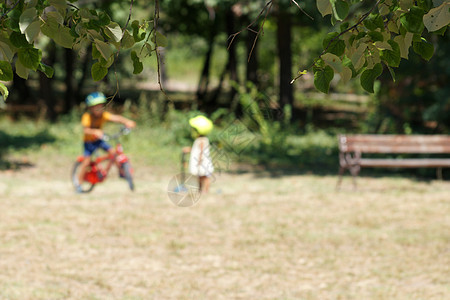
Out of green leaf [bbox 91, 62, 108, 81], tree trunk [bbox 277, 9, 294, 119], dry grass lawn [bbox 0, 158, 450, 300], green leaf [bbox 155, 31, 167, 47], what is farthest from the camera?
tree trunk [bbox 277, 9, 294, 119]

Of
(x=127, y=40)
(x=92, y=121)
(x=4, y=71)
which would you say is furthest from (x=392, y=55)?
(x=92, y=121)

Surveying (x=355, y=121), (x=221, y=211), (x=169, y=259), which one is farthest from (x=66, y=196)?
(x=355, y=121)

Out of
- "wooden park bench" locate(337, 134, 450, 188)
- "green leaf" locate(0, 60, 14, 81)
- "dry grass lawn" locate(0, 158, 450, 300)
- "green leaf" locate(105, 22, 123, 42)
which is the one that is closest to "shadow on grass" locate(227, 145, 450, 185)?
"wooden park bench" locate(337, 134, 450, 188)

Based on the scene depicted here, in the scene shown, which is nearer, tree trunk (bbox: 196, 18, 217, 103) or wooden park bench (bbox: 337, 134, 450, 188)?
wooden park bench (bbox: 337, 134, 450, 188)

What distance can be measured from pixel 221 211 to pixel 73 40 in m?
6.06

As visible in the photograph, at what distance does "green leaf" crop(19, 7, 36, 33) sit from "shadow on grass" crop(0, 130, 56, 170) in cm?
1033

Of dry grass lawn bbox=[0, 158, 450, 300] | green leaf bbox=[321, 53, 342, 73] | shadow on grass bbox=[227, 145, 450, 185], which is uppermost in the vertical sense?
green leaf bbox=[321, 53, 342, 73]

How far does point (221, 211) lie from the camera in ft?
27.7

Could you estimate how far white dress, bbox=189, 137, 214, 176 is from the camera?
320 inches

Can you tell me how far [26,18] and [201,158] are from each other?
5.95 meters

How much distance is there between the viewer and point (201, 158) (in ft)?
26.9

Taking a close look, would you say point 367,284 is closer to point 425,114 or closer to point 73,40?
point 73,40

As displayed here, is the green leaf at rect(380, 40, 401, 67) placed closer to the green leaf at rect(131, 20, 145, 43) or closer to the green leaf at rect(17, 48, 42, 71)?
the green leaf at rect(131, 20, 145, 43)

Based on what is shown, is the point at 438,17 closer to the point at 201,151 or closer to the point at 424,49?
the point at 424,49
